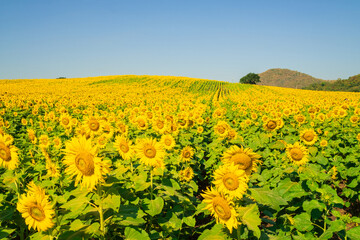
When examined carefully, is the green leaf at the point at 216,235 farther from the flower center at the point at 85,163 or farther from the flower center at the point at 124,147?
the flower center at the point at 124,147

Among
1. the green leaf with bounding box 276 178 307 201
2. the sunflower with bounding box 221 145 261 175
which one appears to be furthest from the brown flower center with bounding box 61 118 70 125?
the green leaf with bounding box 276 178 307 201

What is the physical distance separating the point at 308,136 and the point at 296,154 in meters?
2.06

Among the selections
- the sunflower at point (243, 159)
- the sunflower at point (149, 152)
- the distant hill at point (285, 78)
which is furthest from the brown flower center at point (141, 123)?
the distant hill at point (285, 78)

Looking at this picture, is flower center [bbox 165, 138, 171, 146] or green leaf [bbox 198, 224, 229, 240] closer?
green leaf [bbox 198, 224, 229, 240]

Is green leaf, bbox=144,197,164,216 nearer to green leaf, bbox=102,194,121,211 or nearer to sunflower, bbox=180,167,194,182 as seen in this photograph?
green leaf, bbox=102,194,121,211

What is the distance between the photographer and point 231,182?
7.27 ft

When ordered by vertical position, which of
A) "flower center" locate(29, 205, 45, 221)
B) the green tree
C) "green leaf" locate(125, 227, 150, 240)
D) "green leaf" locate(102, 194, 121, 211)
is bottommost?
"green leaf" locate(125, 227, 150, 240)

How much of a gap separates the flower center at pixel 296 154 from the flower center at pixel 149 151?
2.51 m

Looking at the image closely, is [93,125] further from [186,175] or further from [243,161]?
[243,161]

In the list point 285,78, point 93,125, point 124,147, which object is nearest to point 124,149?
point 124,147

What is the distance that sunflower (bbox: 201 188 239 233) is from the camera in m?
2.04

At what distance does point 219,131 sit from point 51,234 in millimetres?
4792

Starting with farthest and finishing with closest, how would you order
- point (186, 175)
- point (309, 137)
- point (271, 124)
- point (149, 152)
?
point (271, 124), point (309, 137), point (186, 175), point (149, 152)

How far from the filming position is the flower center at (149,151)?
325 centimetres
